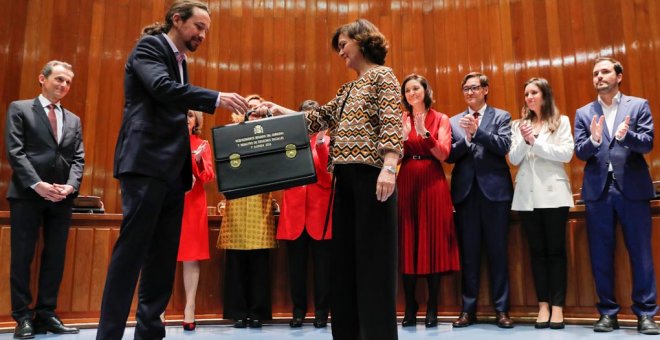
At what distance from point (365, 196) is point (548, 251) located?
217cm

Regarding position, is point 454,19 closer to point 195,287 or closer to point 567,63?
point 567,63

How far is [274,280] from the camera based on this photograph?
4.41 meters

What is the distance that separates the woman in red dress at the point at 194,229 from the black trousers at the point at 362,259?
205 cm

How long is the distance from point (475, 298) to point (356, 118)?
88.5 inches

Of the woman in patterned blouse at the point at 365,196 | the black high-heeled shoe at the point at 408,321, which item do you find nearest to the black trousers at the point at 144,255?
the woman in patterned blouse at the point at 365,196

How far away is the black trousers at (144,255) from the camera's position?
6.88 ft

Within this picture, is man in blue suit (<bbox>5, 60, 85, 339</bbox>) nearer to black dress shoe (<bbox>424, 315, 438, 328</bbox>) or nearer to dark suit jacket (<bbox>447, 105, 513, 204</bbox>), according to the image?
black dress shoe (<bbox>424, 315, 438, 328</bbox>)

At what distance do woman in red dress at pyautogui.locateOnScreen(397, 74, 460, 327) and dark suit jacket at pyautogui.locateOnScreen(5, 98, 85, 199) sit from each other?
2.37 metres

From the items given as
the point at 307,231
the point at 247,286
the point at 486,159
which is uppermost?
the point at 486,159

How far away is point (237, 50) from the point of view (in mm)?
5336

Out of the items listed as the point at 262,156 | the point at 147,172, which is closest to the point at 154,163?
the point at 147,172

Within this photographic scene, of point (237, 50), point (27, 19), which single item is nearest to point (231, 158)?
point (237, 50)

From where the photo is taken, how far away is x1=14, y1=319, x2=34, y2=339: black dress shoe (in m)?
3.38

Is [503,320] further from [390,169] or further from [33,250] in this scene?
[33,250]
